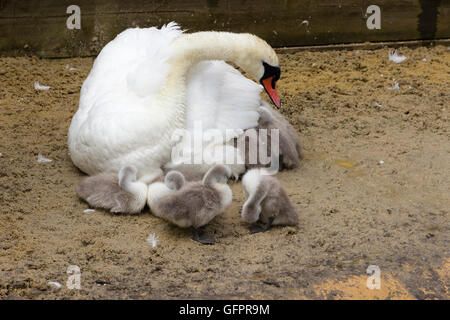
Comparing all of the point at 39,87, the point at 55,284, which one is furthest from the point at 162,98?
the point at 39,87

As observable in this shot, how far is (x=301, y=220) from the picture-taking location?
447 cm

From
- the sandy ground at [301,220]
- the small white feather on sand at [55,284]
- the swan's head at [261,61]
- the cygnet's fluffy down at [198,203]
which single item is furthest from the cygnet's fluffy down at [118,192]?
the swan's head at [261,61]

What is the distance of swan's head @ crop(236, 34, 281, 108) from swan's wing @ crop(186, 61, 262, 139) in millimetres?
208

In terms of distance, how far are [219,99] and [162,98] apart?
526 millimetres

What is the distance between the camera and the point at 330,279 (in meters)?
3.65

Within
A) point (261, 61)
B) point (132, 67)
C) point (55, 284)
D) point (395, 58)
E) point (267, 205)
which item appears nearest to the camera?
point (55, 284)

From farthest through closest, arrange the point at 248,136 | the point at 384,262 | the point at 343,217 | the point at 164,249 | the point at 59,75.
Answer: the point at 59,75 < the point at 248,136 < the point at 343,217 < the point at 164,249 < the point at 384,262

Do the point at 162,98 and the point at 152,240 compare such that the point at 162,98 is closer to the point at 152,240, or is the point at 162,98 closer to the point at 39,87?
the point at 152,240

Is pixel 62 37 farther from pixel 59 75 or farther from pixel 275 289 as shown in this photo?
pixel 275 289

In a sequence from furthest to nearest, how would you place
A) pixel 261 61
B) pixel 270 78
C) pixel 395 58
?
pixel 395 58 < pixel 270 78 < pixel 261 61

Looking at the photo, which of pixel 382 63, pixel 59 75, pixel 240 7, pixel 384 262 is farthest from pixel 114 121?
pixel 382 63

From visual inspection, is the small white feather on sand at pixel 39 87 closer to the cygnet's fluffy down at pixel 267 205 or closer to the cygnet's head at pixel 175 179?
the cygnet's head at pixel 175 179

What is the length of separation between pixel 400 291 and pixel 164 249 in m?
1.50

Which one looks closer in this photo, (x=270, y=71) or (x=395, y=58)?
(x=270, y=71)
